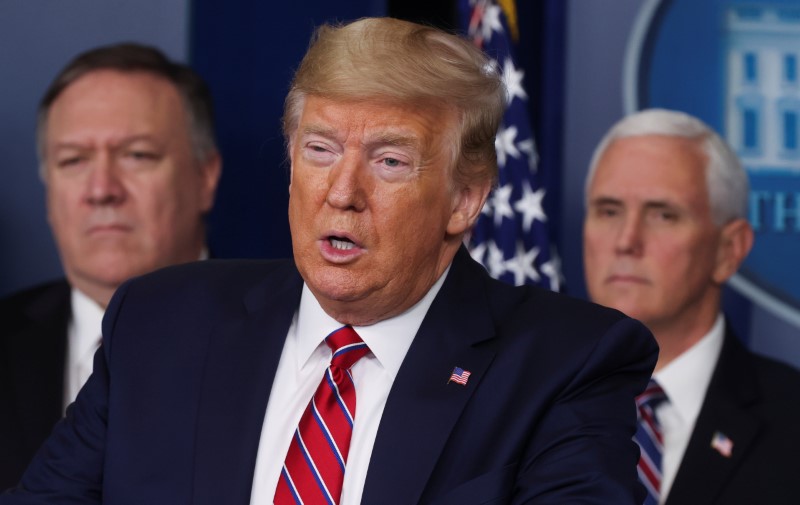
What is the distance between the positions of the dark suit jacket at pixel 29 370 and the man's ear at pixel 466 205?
177cm

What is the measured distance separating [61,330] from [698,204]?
6.50 ft

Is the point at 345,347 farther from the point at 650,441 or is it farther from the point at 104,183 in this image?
the point at 104,183

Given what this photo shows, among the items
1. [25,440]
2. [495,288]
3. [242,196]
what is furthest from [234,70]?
[495,288]

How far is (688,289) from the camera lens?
3705 mm

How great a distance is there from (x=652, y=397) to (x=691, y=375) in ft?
0.58

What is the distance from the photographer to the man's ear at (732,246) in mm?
3816

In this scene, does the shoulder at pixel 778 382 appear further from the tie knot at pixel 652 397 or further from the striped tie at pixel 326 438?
the striped tie at pixel 326 438

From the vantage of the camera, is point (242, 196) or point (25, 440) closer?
point (25, 440)

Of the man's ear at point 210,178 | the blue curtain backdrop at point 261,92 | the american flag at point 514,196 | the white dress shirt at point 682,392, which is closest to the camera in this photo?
the white dress shirt at point 682,392

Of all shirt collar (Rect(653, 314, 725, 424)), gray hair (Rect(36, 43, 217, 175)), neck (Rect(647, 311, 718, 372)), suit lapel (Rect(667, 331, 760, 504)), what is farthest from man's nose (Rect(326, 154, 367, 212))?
gray hair (Rect(36, 43, 217, 175))

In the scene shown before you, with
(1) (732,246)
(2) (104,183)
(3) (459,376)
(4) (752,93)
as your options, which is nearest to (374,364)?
(3) (459,376)

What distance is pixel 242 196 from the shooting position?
444 cm

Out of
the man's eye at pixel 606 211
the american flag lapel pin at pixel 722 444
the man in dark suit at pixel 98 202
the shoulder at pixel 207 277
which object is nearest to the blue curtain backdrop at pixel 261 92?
the man in dark suit at pixel 98 202

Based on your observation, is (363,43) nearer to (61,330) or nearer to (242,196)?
(61,330)
